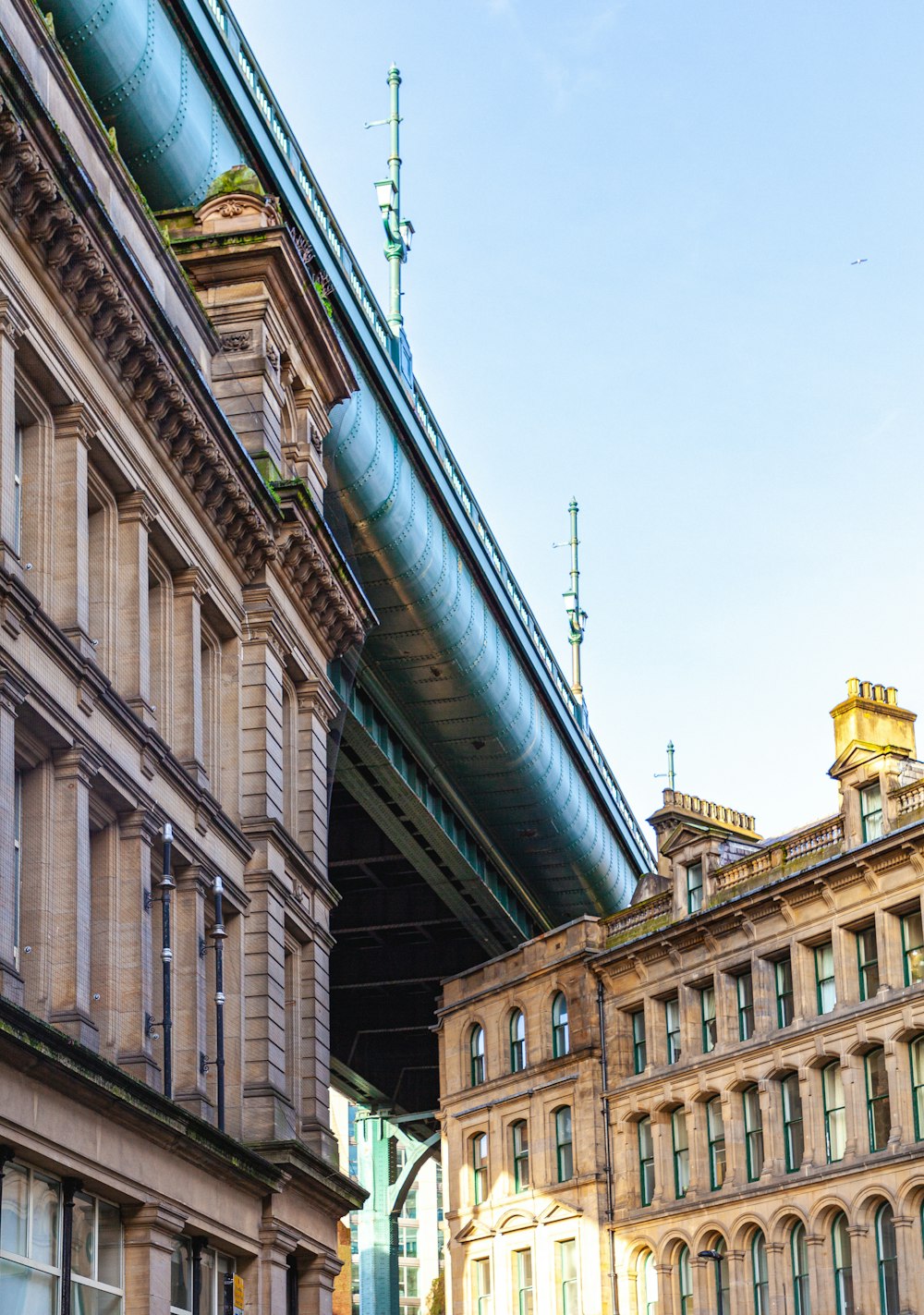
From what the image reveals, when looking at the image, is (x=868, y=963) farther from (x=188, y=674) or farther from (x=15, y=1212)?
(x=15, y=1212)

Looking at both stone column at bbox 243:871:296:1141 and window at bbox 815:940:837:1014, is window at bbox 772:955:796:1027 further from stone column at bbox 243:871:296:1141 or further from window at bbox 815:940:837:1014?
stone column at bbox 243:871:296:1141

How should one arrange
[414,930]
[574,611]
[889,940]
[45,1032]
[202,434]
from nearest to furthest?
[45,1032]
[202,434]
[889,940]
[414,930]
[574,611]

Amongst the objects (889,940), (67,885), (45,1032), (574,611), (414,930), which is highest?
(574,611)

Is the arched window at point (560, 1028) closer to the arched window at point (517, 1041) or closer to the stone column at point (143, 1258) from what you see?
the arched window at point (517, 1041)

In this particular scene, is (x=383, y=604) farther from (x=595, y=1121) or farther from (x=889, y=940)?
(x=595, y=1121)

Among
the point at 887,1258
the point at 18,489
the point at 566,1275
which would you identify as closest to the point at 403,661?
the point at 887,1258

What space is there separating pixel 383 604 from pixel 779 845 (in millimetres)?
15817

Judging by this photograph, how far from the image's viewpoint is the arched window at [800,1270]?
6000 centimetres

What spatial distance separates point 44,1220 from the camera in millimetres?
27859

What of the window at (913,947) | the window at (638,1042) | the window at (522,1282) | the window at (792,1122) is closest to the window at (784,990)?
the window at (792,1122)

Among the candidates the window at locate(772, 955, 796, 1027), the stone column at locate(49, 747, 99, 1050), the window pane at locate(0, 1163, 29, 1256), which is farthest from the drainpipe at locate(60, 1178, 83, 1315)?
the window at locate(772, 955, 796, 1027)

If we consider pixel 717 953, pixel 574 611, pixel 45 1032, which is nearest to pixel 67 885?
pixel 45 1032

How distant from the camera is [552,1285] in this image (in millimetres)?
69250

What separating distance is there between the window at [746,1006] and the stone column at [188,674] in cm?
3054
